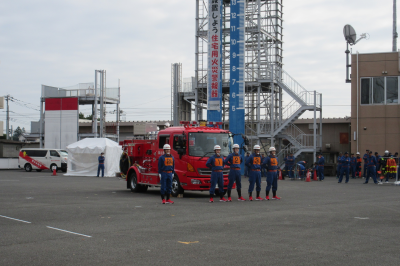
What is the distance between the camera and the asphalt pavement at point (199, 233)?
7.27m

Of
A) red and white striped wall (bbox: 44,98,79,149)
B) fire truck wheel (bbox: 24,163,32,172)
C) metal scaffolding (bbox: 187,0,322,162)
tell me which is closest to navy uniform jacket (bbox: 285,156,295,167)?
metal scaffolding (bbox: 187,0,322,162)

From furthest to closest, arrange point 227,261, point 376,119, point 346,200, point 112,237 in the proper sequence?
point 376,119 → point 346,200 → point 112,237 → point 227,261

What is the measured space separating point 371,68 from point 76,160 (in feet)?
80.3

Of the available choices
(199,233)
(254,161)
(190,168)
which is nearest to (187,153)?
(190,168)

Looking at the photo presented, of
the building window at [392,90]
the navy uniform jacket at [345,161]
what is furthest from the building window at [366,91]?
the navy uniform jacket at [345,161]

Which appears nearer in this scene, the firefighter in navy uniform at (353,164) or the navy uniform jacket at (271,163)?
the navy uniform jacket at (271,163)

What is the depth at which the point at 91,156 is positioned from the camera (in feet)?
115

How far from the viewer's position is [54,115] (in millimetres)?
52469

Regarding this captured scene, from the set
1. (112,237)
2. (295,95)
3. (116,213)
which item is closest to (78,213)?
(116,213)

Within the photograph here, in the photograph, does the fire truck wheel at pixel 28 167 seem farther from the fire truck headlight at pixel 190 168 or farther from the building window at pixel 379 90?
the building window at pixel 379 90

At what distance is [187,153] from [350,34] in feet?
76.8

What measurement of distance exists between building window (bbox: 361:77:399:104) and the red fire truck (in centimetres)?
2030

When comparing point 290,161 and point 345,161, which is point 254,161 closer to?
point 345,161

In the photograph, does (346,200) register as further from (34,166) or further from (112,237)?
(34,166)
